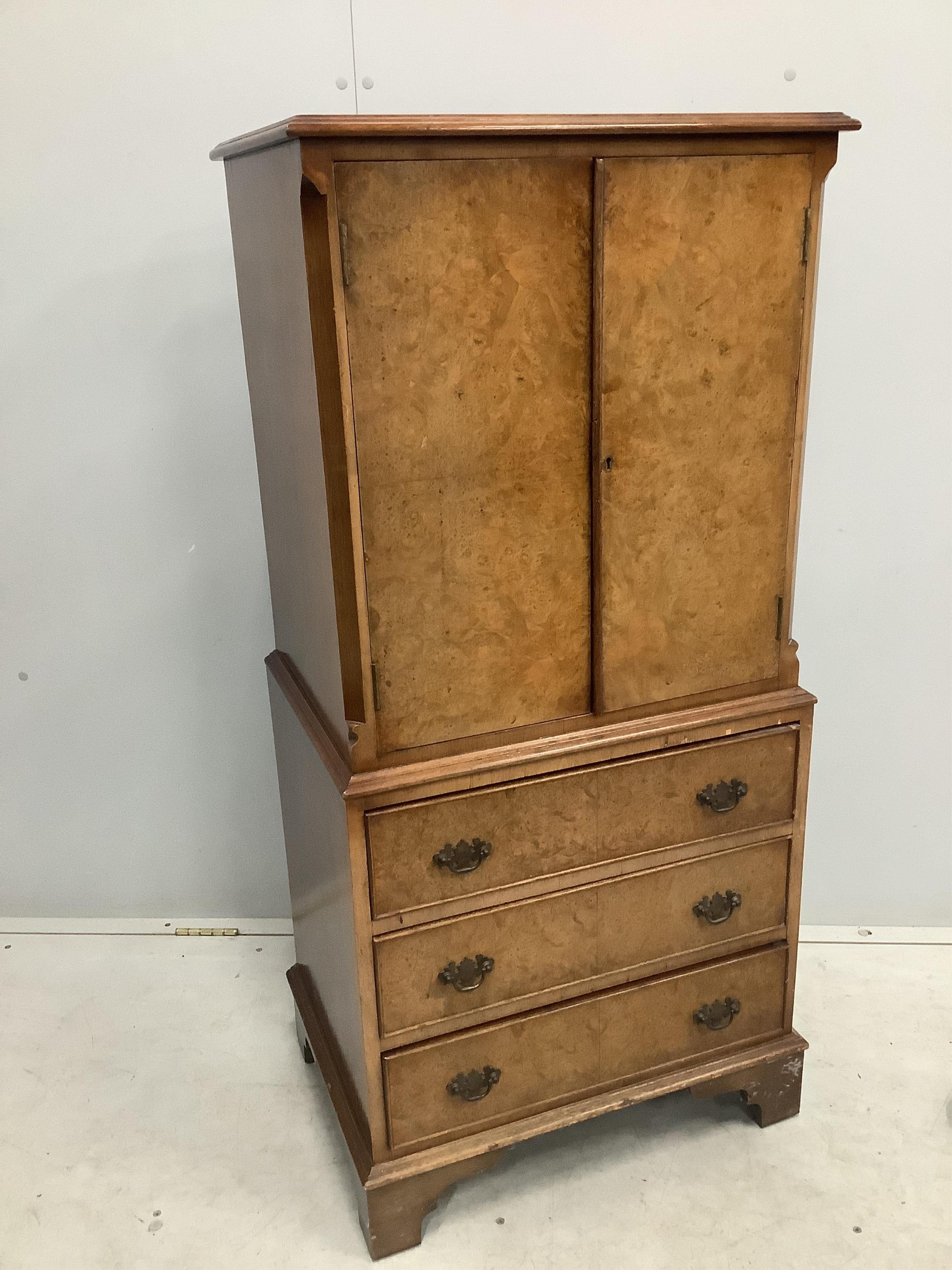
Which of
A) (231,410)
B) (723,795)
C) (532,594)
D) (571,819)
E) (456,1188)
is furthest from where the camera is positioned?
(231,410)

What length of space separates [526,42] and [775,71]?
0.53 m

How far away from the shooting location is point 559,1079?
2027mm

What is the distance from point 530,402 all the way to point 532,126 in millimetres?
384

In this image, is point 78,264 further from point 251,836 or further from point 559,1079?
point 559,1079

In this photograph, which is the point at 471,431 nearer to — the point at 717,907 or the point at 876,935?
the point at 717,907

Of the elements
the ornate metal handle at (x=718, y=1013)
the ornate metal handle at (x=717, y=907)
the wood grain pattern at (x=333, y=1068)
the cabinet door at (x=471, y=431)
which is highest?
the cabinet door at (x=471, y=431)

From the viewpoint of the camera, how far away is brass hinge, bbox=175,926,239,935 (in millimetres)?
2855

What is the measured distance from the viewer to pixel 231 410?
244 centimetres

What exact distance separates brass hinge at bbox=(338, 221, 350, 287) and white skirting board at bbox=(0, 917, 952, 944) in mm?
1901

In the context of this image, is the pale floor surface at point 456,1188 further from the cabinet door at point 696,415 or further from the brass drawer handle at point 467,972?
the cabinet door at point 696,415

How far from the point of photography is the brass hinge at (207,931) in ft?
9.37

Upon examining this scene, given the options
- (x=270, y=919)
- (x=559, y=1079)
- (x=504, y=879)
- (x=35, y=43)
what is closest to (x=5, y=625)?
(x=270, y=919)

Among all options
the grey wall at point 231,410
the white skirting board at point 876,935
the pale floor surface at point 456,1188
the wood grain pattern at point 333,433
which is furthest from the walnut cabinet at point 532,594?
the white skirting board at point 876,935

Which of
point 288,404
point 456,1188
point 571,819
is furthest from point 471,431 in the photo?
point 456,1188
